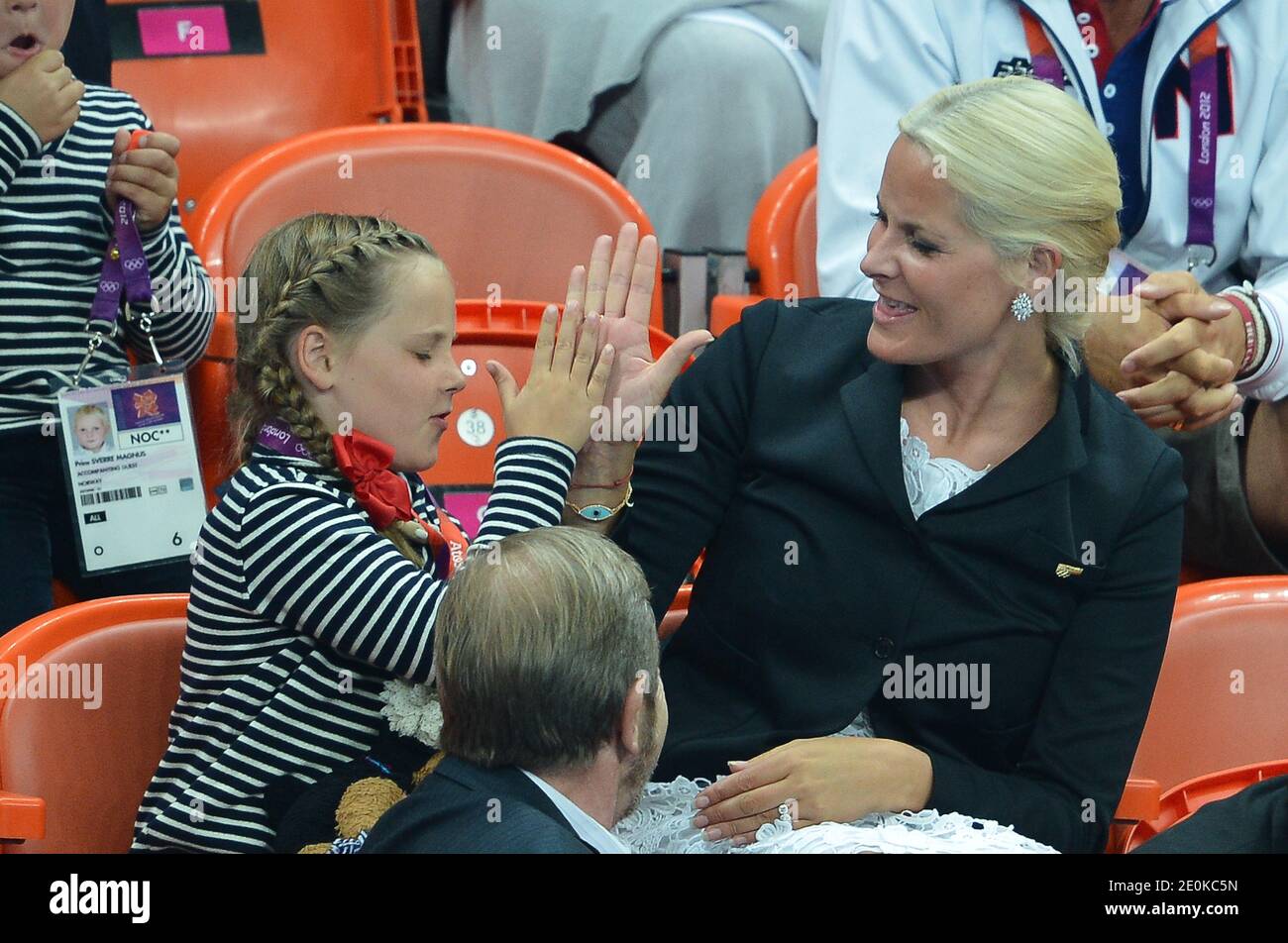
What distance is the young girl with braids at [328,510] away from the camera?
62.4 inches

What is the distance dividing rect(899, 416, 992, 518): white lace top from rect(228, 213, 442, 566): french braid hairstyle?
0.52 metres

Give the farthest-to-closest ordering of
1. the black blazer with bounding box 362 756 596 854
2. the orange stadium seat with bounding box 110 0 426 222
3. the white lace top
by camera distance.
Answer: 1. the orange stadium seat with bounding box 110 0 426 222
2. the white lace top
3. the black blazer with bounding box 362 756 596 854

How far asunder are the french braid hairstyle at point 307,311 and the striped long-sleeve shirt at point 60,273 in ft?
1.68

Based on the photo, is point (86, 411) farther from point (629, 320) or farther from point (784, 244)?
point (784, 244)

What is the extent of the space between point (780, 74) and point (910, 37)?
0.79m

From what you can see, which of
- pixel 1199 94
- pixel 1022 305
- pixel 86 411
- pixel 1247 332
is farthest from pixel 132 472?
pixel 1199 94

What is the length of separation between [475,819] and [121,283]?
117cm

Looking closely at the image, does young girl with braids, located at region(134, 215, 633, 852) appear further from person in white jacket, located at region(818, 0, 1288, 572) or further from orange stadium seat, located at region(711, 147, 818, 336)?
orange stadium seat, located at region(711, 147, 818, 336)

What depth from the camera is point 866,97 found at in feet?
8.18

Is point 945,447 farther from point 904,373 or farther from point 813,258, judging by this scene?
point 813,258

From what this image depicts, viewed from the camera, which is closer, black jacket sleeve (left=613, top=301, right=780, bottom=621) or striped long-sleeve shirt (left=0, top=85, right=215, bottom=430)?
black jacket sleeve (left=613, top=301, right=780, bottom=621)

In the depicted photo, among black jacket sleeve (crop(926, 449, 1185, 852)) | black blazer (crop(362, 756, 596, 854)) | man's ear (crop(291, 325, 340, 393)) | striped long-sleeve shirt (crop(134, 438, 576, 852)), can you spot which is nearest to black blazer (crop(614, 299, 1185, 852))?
black jacket sleeve (crop(926, 449, 1185, 852))

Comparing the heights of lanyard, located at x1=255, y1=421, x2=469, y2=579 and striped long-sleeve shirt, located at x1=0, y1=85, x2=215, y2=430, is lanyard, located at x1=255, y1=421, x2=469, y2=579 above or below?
below

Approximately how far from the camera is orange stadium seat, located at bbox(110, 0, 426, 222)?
10.3 feet
